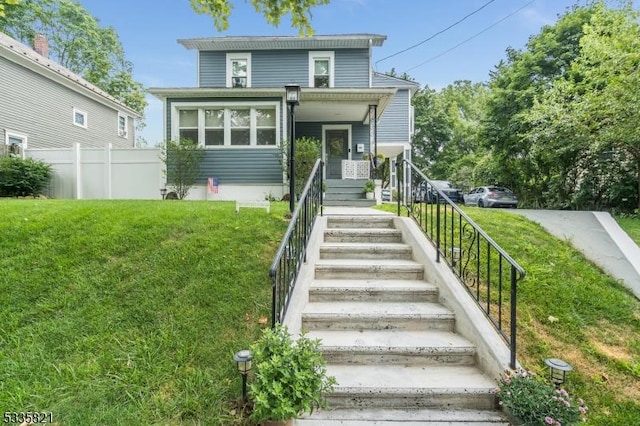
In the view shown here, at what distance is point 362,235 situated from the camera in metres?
4.84

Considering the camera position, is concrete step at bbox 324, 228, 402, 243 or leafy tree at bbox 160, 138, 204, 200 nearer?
concrete step at bbox 324, 228, 402, 243

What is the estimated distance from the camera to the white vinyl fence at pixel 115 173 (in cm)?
1081

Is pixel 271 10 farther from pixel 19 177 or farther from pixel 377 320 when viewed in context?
pixel 19 177

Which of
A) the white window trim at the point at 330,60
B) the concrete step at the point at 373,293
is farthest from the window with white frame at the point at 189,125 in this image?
the concrete step at the point at 373,293

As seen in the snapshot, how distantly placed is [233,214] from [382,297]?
287 centimetres

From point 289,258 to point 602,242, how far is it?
5.32m

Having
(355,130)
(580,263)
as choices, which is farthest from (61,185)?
(580,263)

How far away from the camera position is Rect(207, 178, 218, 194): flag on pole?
35.7 ft

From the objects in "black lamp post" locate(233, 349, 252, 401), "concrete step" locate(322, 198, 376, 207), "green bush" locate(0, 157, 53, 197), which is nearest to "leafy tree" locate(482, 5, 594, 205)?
"concrete step" locate(322, 198, 376, 207)

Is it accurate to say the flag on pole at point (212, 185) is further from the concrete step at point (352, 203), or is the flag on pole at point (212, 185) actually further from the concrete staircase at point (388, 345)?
the concrete staircase at point (388, 345)

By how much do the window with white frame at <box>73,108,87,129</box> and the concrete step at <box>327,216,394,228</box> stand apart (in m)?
15.3

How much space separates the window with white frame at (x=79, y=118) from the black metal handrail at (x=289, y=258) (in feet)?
49.9

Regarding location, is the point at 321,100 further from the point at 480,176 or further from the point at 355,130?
the point at 480,176

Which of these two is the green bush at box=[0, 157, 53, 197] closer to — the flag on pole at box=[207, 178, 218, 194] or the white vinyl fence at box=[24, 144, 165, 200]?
the white vinyl fence at box=[24, 144, 165, 200]
